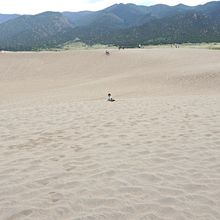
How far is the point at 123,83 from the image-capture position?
33.9 metres

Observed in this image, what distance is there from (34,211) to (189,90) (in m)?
22.9

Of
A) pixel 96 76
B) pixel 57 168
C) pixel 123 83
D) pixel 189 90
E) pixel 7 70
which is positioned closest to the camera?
pixel 57 168

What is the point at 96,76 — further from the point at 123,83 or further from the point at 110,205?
the point at 110,205

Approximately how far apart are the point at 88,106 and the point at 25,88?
79.3ft

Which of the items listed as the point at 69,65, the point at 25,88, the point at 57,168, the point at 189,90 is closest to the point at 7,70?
the point at 69,65

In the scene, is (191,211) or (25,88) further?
(25,88)

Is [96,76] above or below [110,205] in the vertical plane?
below

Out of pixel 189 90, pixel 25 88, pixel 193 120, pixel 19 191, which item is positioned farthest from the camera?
pixel 25 88

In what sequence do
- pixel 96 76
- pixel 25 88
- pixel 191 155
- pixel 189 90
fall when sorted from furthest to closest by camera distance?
pixel 96 76 → pixel 25 88 → pixel 189 90 → pixel 191 155

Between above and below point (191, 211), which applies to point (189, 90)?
below

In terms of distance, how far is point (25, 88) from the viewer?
39.2 m

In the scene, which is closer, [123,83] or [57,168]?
[57,168]

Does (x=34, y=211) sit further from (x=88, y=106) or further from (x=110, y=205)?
(x=88, y=106)

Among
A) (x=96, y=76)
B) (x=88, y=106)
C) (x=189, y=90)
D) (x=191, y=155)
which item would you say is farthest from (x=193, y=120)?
(x=96, y=76)
